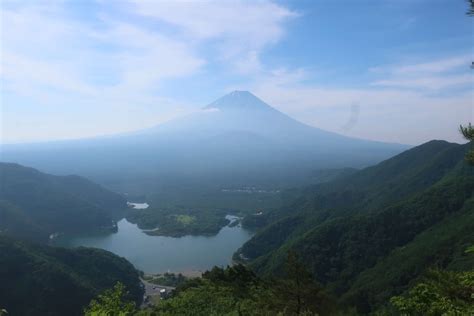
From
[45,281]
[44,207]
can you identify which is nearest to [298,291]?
[45,281]

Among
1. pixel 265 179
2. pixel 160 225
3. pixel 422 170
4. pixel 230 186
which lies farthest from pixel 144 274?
pixel 265 179

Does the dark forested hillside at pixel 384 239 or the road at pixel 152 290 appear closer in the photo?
the dark forested hillside at pixel 384 239

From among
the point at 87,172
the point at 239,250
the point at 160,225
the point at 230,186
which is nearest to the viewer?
the point at 239,250

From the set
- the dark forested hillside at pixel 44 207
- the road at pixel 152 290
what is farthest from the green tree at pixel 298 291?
the dark forested hillside at pixel 44 207

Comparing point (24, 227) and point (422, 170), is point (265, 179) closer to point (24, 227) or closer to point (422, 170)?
point (422, 170)

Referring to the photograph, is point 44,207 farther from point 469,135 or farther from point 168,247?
point 469,135

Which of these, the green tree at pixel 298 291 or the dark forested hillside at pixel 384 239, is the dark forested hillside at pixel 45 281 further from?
the green tree at pixel 298 291
